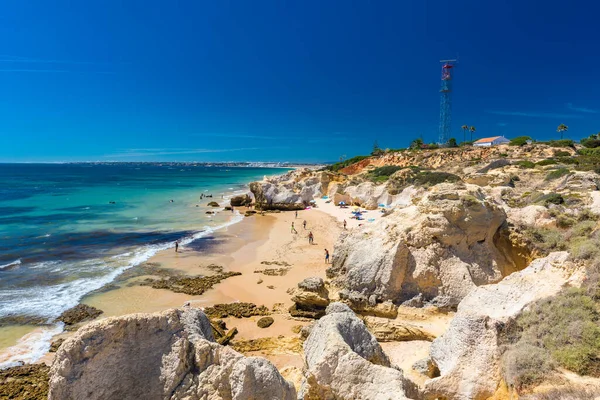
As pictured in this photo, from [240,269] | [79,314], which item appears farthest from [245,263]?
[79,314]

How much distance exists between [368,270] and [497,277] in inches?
137

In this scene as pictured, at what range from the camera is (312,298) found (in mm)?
10906

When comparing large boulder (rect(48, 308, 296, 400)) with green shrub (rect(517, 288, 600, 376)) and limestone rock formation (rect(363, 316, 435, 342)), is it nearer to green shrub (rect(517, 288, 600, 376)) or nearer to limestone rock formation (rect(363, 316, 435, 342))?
green shrub (rect(517, 288, 600, 376))

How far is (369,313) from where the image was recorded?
991 centimetres

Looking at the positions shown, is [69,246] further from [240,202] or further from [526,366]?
[526,366]

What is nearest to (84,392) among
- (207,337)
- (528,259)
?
(207,337)

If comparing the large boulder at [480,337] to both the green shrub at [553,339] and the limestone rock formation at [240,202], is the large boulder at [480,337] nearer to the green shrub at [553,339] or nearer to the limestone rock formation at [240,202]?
the green shrub at [553,339]

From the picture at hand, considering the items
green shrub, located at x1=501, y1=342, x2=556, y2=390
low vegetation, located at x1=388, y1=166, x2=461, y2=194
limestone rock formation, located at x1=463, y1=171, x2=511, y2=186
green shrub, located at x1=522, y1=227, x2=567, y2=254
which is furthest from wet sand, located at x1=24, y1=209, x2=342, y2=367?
limestone rock formation, located at x1=463, y1=171, x2=511, y2=186

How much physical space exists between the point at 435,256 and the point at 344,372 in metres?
6.40

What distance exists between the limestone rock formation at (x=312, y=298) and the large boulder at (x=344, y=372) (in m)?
5.39

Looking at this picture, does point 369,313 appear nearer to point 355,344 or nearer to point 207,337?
point 355,344

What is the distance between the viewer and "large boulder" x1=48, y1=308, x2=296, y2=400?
4.25m

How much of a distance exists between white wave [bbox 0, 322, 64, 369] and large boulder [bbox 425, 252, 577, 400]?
1033 centimetres

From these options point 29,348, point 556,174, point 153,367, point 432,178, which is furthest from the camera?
point 432,178
